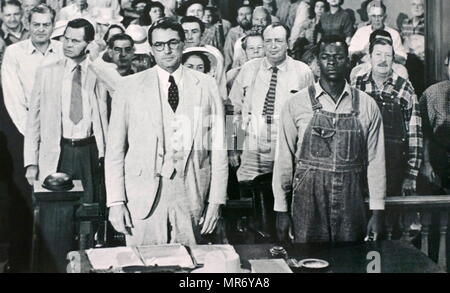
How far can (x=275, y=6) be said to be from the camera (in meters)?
3.77

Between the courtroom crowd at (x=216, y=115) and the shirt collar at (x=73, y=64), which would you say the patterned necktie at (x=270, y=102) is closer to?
the courtroom crowd at (x=216, y=115)

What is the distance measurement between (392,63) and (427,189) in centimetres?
77

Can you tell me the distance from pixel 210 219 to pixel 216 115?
57 cm

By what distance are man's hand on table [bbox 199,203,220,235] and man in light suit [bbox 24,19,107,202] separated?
606 mm

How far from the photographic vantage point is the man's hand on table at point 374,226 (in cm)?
382

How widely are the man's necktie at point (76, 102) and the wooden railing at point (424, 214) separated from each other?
1.80 metres

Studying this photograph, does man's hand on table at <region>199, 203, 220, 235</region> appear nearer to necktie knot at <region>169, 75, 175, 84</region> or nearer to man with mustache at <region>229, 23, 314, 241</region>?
man with mustache at <region>229, 23, 314, 241</region>

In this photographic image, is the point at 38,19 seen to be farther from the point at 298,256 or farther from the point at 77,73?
the point at 298,256

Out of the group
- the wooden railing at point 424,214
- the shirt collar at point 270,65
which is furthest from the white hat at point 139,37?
the wooden railing at point 424,214

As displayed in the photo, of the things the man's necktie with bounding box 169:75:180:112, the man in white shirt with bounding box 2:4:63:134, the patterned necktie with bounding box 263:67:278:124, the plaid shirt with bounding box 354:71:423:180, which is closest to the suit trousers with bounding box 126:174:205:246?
the man's necktie with bounding box 169:75:180:112

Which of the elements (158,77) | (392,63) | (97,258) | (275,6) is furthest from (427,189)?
(97,258)

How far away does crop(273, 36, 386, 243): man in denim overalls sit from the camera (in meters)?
3.76

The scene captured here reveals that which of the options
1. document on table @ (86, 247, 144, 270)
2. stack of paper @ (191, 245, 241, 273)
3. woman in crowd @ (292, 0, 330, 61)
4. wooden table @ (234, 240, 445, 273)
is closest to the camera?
wooden table @ (234, 240, 445, 273)

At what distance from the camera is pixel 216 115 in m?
3.69
